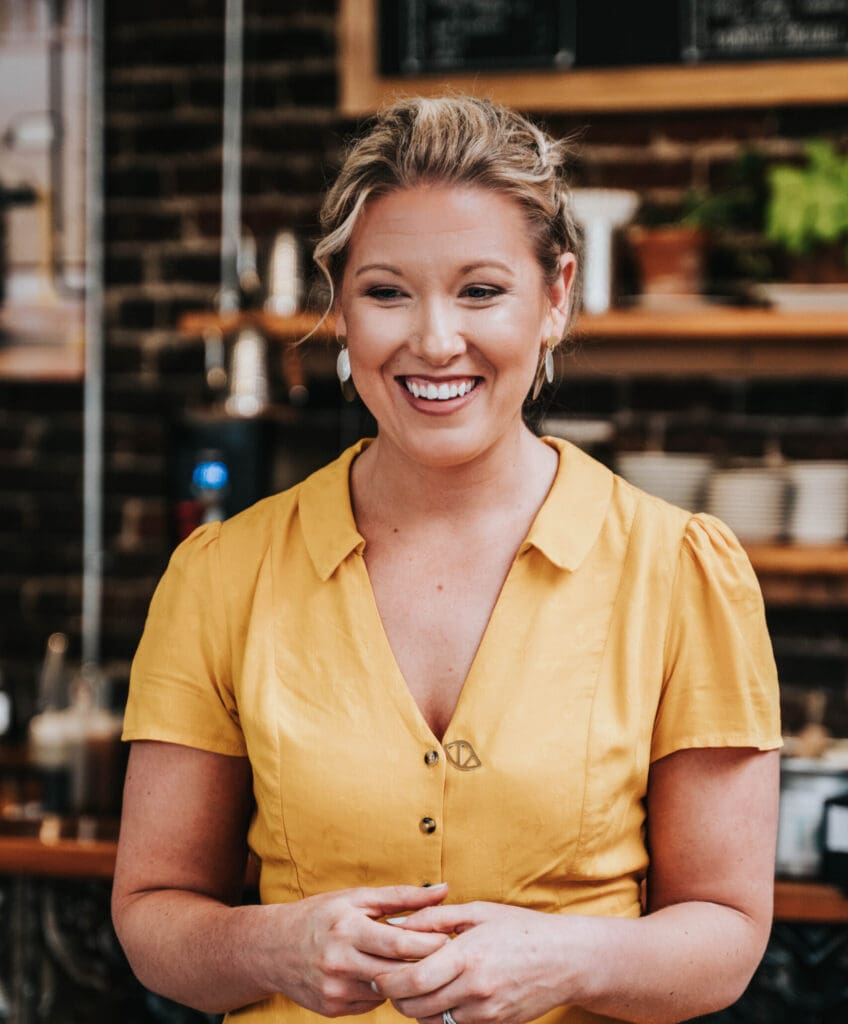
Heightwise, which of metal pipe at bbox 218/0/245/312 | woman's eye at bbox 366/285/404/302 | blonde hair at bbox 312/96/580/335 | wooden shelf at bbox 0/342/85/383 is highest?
metal pipe at bbox 218/0/245/312

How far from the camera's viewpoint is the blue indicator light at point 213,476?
11.1 ft

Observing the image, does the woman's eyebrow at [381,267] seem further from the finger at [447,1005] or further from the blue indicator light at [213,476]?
the blue indicator light at [213,476]

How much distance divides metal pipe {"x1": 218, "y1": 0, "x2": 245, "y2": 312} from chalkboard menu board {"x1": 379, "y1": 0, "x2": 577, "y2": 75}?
0.44 meters

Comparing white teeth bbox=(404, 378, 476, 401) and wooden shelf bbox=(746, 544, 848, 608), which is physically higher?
white teeth bbox=(404, 378, 476, 401)

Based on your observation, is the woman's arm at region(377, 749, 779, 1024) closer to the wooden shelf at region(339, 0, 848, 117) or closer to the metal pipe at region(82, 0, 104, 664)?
the wooden shelf at region(339, 0, 848, 117)

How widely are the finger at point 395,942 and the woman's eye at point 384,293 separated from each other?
1.99ft

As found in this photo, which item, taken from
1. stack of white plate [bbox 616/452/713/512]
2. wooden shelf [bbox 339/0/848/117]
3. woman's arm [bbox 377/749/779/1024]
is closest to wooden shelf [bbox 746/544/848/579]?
stack of white plate [bbox 616/452/713/512]

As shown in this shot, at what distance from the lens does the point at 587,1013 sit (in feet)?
4.47

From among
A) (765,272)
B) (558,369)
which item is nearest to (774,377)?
(765,272)

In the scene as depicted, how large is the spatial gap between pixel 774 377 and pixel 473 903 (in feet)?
7.53

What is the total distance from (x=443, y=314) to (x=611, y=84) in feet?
6.98

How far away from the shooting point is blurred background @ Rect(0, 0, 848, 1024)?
9.16ft

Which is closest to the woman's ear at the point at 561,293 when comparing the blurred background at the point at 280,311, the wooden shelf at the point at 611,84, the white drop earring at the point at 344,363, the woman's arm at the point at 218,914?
the white drop earring at the point at 344,363

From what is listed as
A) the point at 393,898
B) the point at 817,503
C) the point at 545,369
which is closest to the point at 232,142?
the point at 817,503
